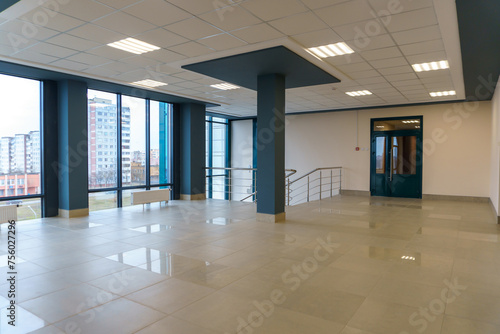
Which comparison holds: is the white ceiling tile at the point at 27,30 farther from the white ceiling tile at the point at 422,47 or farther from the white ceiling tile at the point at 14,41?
the white ceiling tile at the point at 422,47

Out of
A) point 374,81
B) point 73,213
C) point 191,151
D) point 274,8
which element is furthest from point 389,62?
point 73,213

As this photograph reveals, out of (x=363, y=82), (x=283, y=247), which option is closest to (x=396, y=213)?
(x=363, y=82)

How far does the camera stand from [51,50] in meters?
5.42

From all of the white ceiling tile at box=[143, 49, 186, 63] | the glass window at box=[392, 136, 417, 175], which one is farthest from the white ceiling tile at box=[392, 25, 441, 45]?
the glass window at box=[392, 136, 417, 175]

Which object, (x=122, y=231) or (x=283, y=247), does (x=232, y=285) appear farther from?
(x=122, y=231)

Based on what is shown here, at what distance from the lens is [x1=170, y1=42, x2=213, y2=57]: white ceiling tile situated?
518 centimetres

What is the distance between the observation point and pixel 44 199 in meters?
7.36

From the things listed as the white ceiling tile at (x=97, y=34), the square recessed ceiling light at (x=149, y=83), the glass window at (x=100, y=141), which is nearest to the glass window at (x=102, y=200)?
the glass window at (x=100, y=141)

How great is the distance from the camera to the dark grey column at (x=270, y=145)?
6.59m

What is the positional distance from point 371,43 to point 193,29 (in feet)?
8.87

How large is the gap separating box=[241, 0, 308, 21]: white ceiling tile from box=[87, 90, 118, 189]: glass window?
5.83 meters

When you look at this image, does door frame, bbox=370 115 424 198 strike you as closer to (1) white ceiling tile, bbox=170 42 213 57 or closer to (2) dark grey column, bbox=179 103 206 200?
(2) dark grey column, bbox=179 103 206 200

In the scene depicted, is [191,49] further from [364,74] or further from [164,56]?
[364,74]

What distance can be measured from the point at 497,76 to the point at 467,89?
1.32m
